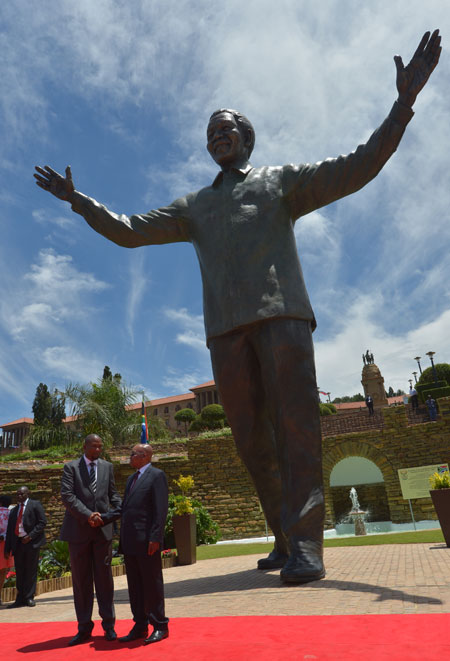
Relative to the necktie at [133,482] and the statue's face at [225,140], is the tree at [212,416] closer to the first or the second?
the statue's face at [225,140]

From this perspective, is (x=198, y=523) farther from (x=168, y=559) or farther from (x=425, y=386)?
(x=425, y=386)

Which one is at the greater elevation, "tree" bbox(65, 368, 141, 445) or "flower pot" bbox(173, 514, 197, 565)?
"tree" bbox(65, 368, 141, 445)

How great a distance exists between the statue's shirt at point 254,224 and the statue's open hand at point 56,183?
0.30 ft

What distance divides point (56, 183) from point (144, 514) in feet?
9.69

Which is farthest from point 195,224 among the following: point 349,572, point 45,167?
point 349,572

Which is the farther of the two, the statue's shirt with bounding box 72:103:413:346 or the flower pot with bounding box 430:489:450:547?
the flower pot with bounding box 430:489:450:547

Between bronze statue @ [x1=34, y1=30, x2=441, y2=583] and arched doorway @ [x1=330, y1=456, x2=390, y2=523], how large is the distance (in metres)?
18.8

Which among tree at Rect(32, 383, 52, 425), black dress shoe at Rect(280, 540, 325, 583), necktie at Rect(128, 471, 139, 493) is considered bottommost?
black dress shoe at Rect(280, 540, 325, 583)

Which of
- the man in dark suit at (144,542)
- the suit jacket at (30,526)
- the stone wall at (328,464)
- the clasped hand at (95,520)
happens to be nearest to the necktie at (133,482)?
the man in dark suit at (144,542)

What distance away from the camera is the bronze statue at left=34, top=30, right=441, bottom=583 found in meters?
3.42

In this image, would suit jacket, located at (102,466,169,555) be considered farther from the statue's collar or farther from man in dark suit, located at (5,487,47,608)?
man in dark suit, located at (5,487,47,608)

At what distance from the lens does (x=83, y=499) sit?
301 centimetres

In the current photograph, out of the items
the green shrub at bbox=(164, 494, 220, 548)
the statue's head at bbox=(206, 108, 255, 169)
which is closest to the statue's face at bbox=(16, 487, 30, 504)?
the green shrub at bbox=(164, 494, 220, 548)

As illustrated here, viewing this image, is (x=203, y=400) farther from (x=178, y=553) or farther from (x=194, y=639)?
(x=194, y=639)
